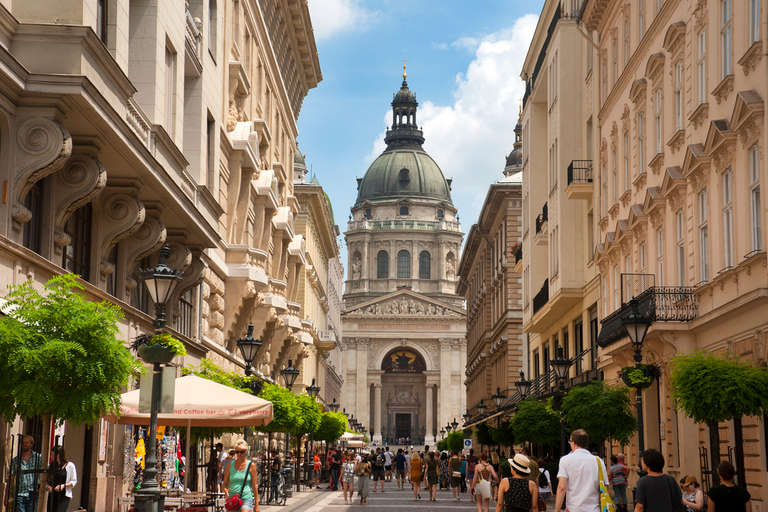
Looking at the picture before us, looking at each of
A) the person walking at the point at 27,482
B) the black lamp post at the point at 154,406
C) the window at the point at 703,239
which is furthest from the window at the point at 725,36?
the person walking at the point at 27,482

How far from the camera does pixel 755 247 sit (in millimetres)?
17641

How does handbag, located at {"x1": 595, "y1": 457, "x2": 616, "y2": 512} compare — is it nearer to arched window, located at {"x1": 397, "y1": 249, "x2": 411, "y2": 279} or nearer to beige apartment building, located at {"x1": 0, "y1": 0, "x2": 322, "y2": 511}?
beige apartment building, located at {"x1": 0, "y1": 0, "x2": 322, "y2": 511}

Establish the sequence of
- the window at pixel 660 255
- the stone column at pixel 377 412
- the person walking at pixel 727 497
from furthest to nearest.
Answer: the stone column at pixel 377 412
the window at pixel 660 255
the person walking at pixel 727 497

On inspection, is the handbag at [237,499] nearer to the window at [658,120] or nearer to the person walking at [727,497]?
the person walking at [727,497]

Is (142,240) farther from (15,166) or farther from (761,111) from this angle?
(761,111)

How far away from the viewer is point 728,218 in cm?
1941

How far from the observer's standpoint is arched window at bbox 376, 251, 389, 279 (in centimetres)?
14938

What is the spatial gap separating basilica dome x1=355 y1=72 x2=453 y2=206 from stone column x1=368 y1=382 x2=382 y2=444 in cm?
3104

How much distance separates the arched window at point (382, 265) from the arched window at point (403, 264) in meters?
1.64

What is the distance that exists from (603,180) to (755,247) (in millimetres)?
14168

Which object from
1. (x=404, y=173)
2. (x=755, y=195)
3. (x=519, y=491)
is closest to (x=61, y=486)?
(x=519, y=491)

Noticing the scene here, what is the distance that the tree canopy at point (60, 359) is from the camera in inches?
417

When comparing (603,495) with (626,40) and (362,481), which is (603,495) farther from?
(362,481)

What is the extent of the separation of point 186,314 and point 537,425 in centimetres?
1106
